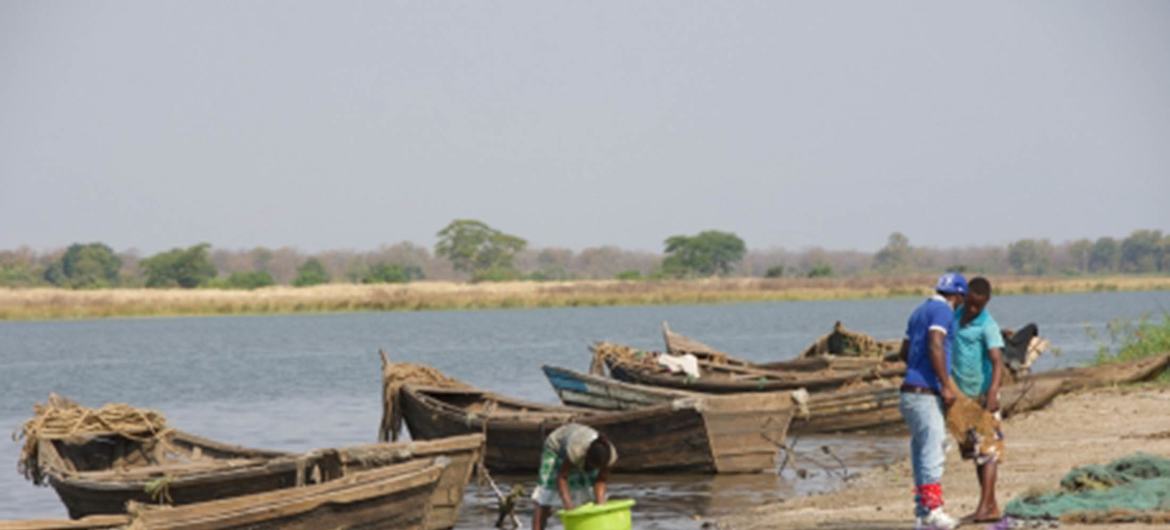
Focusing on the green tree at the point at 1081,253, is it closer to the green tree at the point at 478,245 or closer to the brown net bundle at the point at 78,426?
the green tree at the point at 478,245

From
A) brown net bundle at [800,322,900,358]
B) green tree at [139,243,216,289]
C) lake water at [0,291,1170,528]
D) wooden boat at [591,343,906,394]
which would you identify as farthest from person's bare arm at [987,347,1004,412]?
green tree at [139,243,216,289]

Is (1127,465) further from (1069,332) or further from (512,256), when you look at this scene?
(512,256)

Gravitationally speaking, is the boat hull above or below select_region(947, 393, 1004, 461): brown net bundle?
below

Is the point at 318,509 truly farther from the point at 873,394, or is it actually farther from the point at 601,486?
the point at 873,394

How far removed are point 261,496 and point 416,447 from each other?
1952 millimetres

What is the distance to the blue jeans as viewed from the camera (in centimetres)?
1098

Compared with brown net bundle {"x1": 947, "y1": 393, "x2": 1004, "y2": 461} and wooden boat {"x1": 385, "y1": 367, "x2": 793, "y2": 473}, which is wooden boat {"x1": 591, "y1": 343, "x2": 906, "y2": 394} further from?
brown net bundle {"x1": 947, "y1": 393, "x2": 1004, "y2": 461}

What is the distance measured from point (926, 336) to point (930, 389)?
0.36m

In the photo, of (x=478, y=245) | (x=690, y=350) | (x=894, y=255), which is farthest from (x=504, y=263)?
(x=690, y=350)

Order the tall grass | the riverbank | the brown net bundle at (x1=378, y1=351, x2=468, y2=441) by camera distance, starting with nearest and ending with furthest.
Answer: the brown net bundle at (x1=378, y1=351, x2=468, y2=441) < the tall grass < the riverbank

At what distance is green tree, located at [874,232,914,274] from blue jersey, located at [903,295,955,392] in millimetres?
156193

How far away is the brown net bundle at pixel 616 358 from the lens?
25.1m

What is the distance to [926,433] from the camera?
1102 cm

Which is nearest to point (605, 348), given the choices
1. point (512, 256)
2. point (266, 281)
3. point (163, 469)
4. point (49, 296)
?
point (163, 469)
